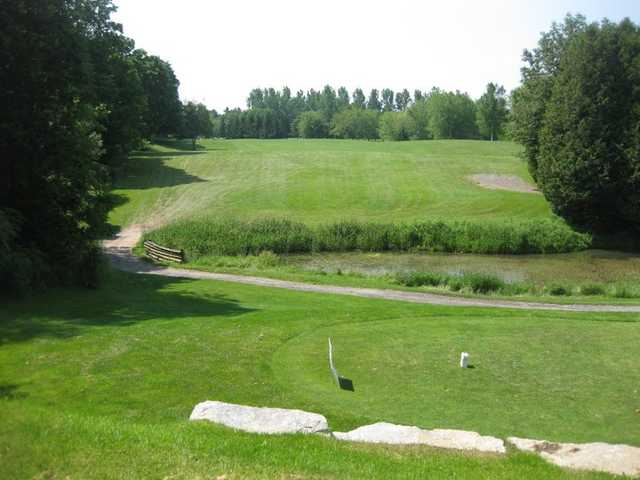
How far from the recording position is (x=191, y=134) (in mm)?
101250

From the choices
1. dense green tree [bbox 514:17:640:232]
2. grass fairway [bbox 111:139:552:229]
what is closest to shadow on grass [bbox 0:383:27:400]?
grass fairway [bbox 111:139:552:229]

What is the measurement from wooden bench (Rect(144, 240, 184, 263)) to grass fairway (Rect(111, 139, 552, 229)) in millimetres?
12660

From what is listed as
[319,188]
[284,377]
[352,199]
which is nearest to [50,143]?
[284,377]

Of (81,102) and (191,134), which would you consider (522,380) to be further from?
(191,134)

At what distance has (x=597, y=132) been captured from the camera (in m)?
47.7

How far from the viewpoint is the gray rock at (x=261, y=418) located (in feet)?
29.7

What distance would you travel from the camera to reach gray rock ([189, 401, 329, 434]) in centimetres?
905

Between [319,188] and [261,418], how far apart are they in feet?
180

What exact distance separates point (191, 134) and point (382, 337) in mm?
90669

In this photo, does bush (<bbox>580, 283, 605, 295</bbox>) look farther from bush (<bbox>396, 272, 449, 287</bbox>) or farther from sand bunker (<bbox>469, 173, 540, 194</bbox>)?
sand bunker (<bbox>469, 173, 540, 194</bbox>)

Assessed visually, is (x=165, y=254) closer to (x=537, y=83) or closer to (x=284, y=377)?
(x=284, y=377)

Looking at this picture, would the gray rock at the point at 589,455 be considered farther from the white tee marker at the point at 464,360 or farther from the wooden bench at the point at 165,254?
the wooden bench at the point at 165,254

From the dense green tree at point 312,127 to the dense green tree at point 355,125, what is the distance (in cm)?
598

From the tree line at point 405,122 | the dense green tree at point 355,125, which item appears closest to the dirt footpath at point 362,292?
the tree line at point 405,122
